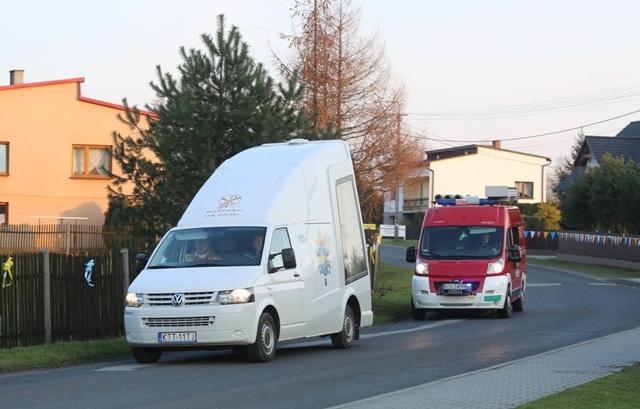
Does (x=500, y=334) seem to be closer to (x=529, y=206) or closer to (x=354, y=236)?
(x=354, y=236)

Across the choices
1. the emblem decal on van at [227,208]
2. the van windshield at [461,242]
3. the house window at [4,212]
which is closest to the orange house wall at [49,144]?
the house window at [4,212]

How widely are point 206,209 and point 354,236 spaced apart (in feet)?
9.91

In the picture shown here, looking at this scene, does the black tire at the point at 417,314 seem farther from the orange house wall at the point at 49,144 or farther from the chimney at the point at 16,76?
the chimney at the point at 16,76

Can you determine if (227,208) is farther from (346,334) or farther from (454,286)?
(454,286)

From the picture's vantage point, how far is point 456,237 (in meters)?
25.0

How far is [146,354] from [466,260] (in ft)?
36.5

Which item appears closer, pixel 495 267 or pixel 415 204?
pixel 495 267

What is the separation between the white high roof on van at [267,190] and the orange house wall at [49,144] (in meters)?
27.0

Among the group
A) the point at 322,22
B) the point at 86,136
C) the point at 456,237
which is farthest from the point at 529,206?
the point at 456,237

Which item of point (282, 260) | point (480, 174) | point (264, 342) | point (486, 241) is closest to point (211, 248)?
point (282, 260)

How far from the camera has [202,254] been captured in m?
15.2

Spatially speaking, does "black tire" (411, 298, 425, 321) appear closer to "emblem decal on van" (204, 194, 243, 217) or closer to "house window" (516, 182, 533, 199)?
"emblem decal on van" (204, 194, 243, 217)

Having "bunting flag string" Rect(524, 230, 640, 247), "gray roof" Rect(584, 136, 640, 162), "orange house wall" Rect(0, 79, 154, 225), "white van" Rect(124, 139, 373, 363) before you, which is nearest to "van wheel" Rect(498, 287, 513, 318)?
"white van" Rect(124, 139, 373, 363)

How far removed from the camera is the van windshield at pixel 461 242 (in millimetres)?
24703
